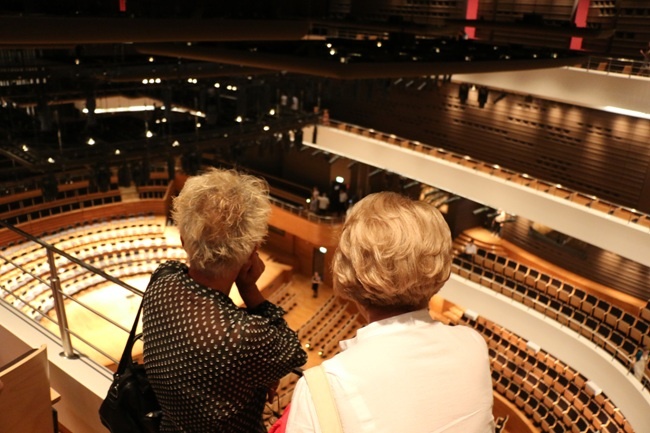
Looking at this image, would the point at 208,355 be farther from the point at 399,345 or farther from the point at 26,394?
the point at 26,394

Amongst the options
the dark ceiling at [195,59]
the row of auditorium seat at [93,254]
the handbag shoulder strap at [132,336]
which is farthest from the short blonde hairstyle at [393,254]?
the row of auditorium seat at [93,254]

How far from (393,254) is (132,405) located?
2.91 feet

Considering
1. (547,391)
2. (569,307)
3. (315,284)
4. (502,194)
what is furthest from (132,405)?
(315,284)

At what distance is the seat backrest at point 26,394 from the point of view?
5.49 feet

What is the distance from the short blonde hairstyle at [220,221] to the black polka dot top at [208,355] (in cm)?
8

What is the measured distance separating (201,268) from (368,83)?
8.31 metres

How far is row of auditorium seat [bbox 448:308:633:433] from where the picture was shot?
25.8 ft

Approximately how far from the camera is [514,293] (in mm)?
9062

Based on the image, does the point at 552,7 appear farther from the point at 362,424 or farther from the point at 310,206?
the point at 362,424

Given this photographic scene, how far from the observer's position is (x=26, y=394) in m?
1.75

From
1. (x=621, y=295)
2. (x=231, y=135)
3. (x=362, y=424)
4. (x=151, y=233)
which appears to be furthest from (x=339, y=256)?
(x=151, y=233)

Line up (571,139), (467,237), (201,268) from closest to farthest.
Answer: (201,268) → (571,139) → (467,237)

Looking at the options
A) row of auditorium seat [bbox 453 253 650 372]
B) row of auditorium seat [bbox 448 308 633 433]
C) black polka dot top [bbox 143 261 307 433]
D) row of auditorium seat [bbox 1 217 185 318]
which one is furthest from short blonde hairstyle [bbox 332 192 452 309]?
row of auditorium seat [bbox 1 217 185 318]

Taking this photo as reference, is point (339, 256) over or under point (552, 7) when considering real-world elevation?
under
